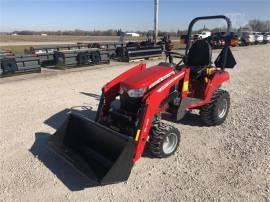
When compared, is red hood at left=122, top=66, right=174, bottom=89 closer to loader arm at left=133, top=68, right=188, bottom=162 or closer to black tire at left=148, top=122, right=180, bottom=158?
loader arm at left=133, top=68, right=188, bottom=162

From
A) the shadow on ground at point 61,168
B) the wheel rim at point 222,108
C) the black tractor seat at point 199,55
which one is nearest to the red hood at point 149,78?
the black tractor seat at point 199,55

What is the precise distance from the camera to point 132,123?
408cm

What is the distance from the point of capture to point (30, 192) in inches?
137

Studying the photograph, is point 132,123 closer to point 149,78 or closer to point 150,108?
point 150,108

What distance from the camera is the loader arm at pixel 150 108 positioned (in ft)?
12.2

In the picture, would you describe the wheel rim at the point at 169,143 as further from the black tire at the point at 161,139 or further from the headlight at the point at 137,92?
the headlight at the point at 137,92

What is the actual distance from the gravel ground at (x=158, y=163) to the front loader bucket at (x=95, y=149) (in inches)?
8.4

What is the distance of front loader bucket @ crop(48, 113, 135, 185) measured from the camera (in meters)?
3.36

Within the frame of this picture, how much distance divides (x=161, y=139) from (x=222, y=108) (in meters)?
2.12

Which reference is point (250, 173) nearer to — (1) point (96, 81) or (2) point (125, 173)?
(2) point (125, 173)

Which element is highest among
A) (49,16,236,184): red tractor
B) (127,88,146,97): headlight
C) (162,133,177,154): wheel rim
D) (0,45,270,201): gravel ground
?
(127,88,146,97): headlight

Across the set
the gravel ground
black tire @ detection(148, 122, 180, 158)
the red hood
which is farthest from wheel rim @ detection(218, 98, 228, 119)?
black tire @ detection(148, 122, 180, 158)

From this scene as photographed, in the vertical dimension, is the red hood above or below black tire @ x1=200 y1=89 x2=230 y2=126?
above

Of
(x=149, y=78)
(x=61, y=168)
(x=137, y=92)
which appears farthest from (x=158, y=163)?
(x=61, y=168)
